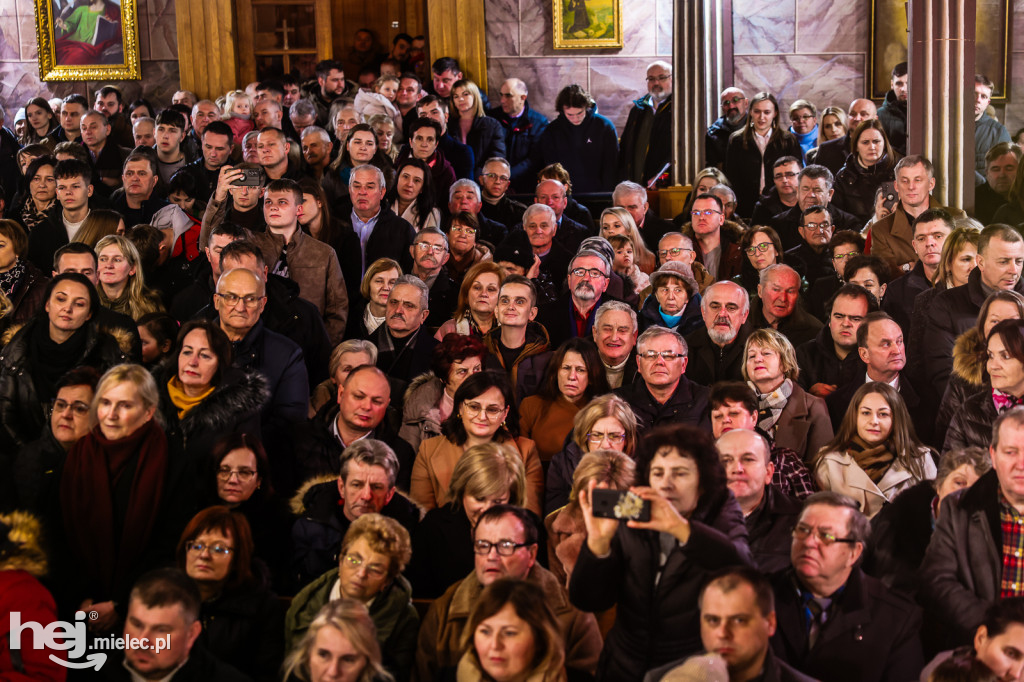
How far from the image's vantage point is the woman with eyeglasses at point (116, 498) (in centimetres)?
385

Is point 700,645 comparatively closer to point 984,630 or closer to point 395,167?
point 984,630

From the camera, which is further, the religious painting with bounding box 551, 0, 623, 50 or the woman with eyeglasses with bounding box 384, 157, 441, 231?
the religious painting with bounding box 551, 0, 623, 50

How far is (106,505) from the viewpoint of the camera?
386 cm

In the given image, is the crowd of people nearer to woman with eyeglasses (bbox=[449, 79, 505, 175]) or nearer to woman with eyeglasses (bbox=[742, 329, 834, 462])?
woman with eyeglasses (bbox=[742, 329, 834, 462])

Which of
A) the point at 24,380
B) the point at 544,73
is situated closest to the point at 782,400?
the point at 24,380

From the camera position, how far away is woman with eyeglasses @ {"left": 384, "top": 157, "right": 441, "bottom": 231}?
22.6 ft

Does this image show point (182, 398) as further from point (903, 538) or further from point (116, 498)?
point (903, 538)

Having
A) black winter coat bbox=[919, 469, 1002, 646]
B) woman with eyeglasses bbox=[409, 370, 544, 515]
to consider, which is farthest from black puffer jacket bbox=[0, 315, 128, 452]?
black winter coat bbox=[919, 469, 1002, 646]

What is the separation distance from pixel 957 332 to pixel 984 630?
2.28 meters

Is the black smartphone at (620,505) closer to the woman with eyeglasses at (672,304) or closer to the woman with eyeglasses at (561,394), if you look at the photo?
the woman with eyeglasses at (561,394)

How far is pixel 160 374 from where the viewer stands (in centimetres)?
468

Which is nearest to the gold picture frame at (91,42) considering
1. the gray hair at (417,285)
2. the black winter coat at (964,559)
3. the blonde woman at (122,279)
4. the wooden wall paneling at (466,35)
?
the wooden wall paneling at (466,35)

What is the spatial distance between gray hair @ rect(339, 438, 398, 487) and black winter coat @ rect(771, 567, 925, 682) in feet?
4.52

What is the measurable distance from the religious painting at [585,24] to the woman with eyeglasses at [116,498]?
27.1 feet
